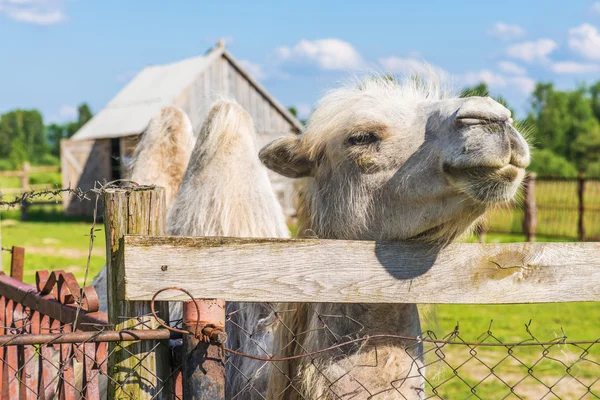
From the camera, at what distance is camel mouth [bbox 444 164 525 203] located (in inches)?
79.6

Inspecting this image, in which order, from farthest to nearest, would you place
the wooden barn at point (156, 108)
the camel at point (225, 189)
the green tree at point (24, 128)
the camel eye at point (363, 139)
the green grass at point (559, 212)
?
the green tree at point (24, 128)
the wooden barn at point (156, 108)
the green grass at point (559, 212)
the camel at point (225, 189)
the camel eye at point (363, 139)

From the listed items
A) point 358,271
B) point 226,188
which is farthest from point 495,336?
point 358,271

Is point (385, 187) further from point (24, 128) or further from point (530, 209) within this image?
point (24, 128)

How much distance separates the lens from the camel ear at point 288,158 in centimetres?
276

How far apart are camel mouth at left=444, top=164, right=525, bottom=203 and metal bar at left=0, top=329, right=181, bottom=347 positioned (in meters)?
1.03

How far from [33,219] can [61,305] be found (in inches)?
923

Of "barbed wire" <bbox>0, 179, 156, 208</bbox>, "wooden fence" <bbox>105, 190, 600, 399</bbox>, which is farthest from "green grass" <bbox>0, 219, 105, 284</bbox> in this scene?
"wooden fence" <bbox>105, 190, 600, 399</bbox>

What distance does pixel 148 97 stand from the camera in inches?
899

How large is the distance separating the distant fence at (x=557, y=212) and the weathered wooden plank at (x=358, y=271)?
14.1m

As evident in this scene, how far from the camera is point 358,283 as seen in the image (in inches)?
83.7

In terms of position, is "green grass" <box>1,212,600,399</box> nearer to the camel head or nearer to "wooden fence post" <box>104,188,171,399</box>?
the camel head

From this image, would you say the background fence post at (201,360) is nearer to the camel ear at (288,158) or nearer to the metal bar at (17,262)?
the camel ear at (288,158)

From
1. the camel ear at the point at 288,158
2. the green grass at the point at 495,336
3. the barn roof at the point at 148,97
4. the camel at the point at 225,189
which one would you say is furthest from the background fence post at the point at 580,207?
the camel ear at the point at 288,158

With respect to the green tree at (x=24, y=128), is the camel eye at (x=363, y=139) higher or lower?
lower
